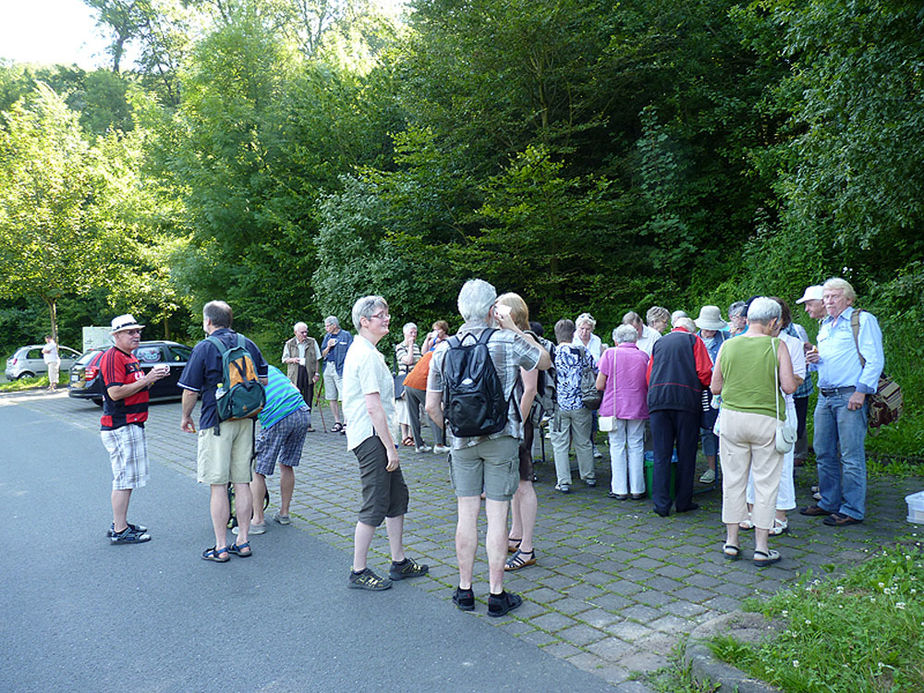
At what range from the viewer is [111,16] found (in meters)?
41.6

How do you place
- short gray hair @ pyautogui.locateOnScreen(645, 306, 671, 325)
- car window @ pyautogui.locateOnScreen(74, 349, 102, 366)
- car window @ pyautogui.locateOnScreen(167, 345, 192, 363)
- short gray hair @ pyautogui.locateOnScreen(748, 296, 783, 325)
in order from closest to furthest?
short gray hair @ pyautogui.locateOnScreen(748, 296, 783, 325) → short gray hair @ pyautogui.locateOnScreen(645, 306, 671, 325) → car window @ pyautogui.locateOnScreen(74, 349, 102, 366) → car window @ pyautogui.locateOnScreen(167, 345, 192, 363)

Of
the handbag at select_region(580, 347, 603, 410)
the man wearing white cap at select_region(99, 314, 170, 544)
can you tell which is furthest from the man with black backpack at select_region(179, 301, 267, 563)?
the handbag at select_region(580, 347, 603, 410)

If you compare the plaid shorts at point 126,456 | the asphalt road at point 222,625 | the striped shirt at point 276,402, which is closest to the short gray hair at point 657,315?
the striped shirt at point 276,402

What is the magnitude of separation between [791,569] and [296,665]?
3469mm

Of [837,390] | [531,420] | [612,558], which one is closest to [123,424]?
[531,420]

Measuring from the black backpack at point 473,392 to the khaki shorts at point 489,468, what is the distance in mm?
141

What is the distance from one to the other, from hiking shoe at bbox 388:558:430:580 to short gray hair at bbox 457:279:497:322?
1.94 m

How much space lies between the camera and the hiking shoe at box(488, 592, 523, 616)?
4375mm

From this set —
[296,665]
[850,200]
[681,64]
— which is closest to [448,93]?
[681,64]

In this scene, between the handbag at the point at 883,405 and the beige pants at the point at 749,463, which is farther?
the handbag at the point at 883,405

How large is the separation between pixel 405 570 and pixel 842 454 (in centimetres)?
382

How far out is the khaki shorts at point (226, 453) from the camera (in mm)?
5691

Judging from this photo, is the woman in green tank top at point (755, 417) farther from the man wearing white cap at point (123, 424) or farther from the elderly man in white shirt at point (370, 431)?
the man wearing white cap at point (123, 424)

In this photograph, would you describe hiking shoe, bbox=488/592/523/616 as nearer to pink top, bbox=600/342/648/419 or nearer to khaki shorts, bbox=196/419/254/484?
khaki shorts, bbox=196/419/254/484
